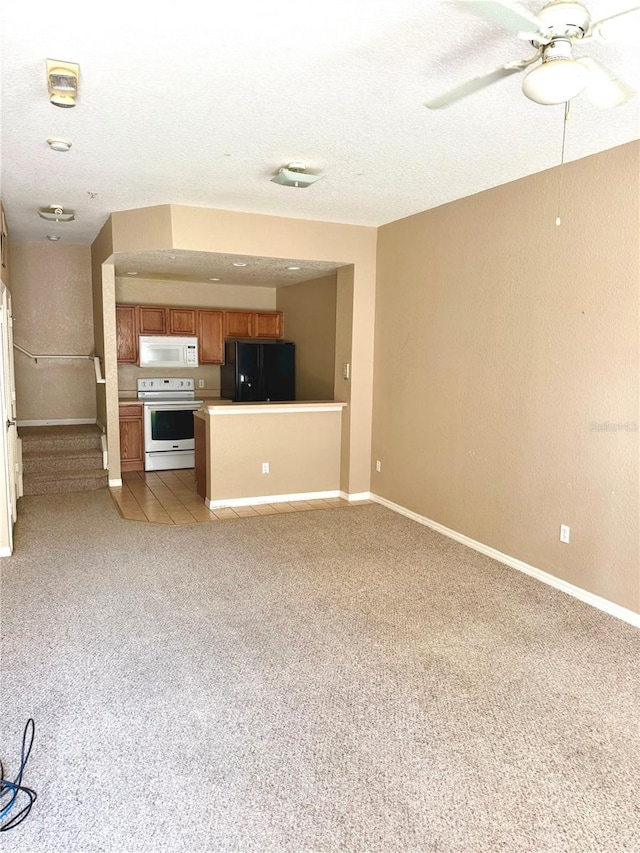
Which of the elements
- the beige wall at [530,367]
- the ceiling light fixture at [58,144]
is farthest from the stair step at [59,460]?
the ceiling light fixture at [58,144]

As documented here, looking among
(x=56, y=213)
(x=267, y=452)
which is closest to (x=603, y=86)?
(x=267, y=452)

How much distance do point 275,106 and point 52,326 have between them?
5.08 meters

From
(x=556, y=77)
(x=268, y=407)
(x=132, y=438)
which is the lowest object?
(x=132, y=438)

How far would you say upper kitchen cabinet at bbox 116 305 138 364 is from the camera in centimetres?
689

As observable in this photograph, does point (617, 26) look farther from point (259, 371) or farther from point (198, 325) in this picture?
point (198, 325)

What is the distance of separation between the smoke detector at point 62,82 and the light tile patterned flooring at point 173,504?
10.7ft

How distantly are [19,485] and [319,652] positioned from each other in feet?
12.6

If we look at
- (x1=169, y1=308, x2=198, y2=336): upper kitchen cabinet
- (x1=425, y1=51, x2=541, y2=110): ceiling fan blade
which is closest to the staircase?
(x1=169, y1=308, x2=198, y2=336): upper kitchen cabinet

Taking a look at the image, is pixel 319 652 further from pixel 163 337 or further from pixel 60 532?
pixel 163 337

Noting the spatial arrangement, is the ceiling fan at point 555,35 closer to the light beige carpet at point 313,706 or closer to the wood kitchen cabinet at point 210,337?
the light beige carpet at point 313,706

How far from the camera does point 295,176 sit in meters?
3.61

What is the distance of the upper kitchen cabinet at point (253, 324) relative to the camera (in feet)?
24.7

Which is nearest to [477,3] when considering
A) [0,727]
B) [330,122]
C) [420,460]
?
[330,122]

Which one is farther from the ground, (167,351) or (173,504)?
(167,351)
